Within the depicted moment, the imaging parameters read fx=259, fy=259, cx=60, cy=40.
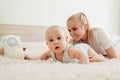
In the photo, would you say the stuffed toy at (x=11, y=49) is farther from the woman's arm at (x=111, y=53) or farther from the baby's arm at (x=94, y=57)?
the woman's arm at (x=111, y=53)

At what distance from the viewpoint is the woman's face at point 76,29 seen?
1417 millimetres

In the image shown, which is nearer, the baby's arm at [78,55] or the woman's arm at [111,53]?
the baby's arm at [78,55]

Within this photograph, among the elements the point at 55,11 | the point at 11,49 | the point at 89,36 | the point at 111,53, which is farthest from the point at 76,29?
the point at 55,11

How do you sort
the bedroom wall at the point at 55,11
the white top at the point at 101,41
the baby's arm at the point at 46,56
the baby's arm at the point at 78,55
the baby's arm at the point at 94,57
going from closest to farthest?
1. the baby's arm at the point at 78,55
2. the baby's arm at the point at 94,57
3. the baby's arm at the point at 46,56
4. the white top at the point at 101,41
5. the bedroom wall at the point at 55,11

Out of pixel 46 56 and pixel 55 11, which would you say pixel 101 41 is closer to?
pixel 46 56

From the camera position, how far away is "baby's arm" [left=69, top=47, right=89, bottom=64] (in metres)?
1.11

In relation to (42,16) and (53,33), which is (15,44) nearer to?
(53,33)

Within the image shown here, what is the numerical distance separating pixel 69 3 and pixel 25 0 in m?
0.57

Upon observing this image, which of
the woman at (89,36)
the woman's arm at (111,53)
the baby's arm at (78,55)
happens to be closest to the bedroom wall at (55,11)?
the woman at (89,36)

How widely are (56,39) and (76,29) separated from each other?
28 cm

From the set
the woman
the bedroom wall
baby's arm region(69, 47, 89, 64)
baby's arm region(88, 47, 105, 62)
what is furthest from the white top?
the bedroom wall

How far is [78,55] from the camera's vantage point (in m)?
1.15

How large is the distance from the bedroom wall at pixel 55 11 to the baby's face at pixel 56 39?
3.97 feet

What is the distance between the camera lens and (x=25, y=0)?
2.45 metres
